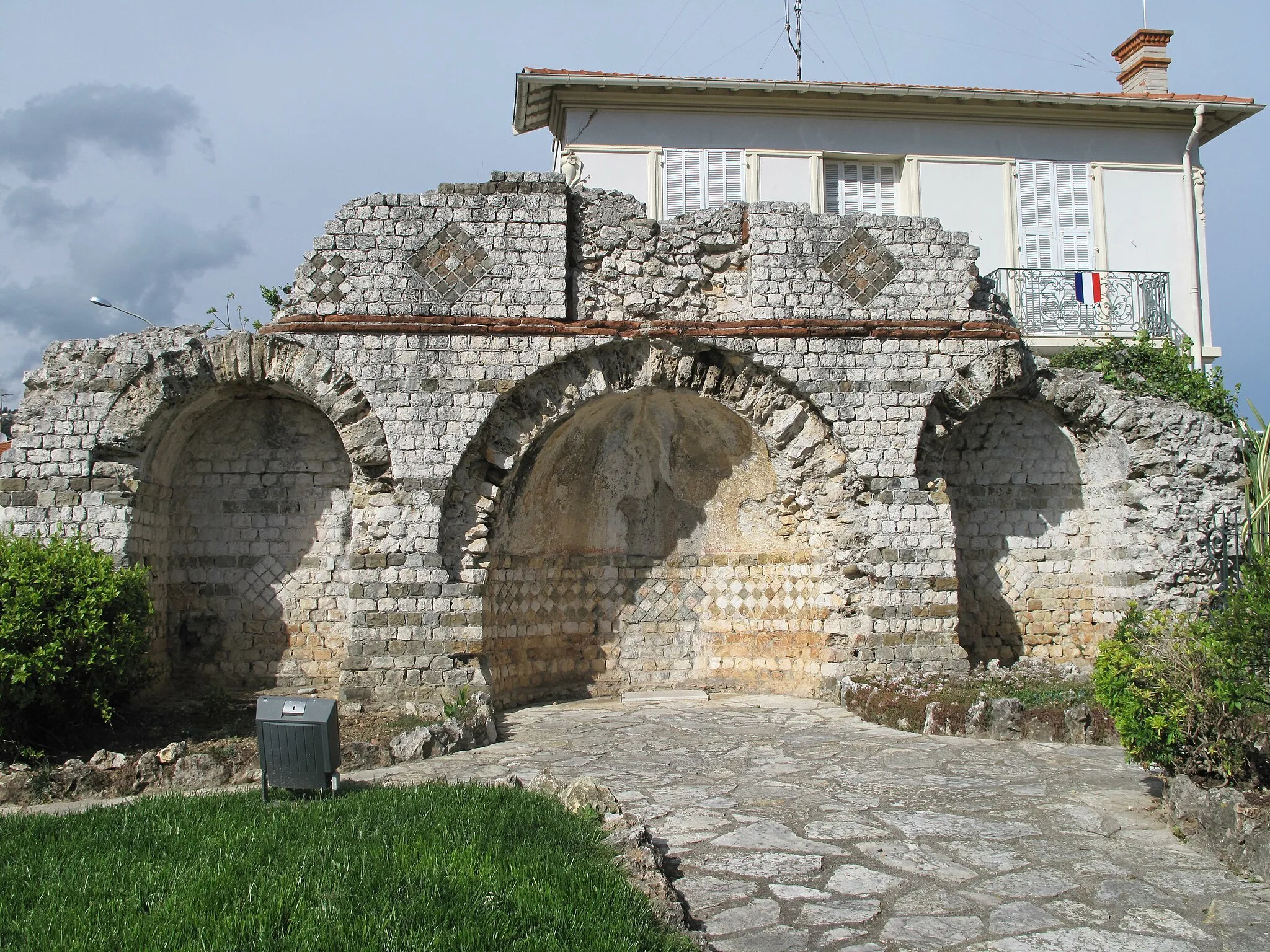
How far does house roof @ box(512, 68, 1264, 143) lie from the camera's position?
14.9m

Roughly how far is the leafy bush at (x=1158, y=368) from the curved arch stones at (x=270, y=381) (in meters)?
7.73

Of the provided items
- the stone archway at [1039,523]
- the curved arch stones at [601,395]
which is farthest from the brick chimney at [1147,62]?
the curved arch stones at [601,395]

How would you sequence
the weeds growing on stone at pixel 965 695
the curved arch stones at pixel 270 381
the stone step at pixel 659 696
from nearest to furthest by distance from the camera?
1. the weeds growing on stone at pixel 965 695
2. the curved arch stones at pixel 270 381
3. the stone step at pixel 659 696

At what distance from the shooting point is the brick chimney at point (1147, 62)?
653 inches

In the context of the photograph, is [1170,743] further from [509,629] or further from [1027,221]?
[1027,221]

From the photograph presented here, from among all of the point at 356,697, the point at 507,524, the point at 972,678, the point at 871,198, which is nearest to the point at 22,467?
the point at 356,697

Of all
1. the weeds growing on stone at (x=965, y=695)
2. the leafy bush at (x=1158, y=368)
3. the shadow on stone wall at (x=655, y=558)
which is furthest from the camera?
the leafy bush at (x=1158, y=368)

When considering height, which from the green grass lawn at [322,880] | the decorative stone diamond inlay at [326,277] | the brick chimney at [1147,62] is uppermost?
the brick chimney at [1147,62]

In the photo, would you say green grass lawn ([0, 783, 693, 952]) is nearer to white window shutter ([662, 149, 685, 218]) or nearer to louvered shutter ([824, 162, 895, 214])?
white window shutter ([662, 149, 685, 218])

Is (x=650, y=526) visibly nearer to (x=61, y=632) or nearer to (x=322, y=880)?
(x=61, y=632)

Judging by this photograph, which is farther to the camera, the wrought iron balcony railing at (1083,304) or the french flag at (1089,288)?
the french flag at (1089,288)

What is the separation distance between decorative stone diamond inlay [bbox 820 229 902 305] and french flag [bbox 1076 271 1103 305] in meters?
6.31

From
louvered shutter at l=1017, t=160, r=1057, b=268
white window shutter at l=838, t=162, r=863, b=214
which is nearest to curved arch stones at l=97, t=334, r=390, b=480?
white window shutter at l=838, t=162, r=863, b=214

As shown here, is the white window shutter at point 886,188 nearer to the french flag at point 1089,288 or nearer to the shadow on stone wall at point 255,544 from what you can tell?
the french flag at point 1089,288
